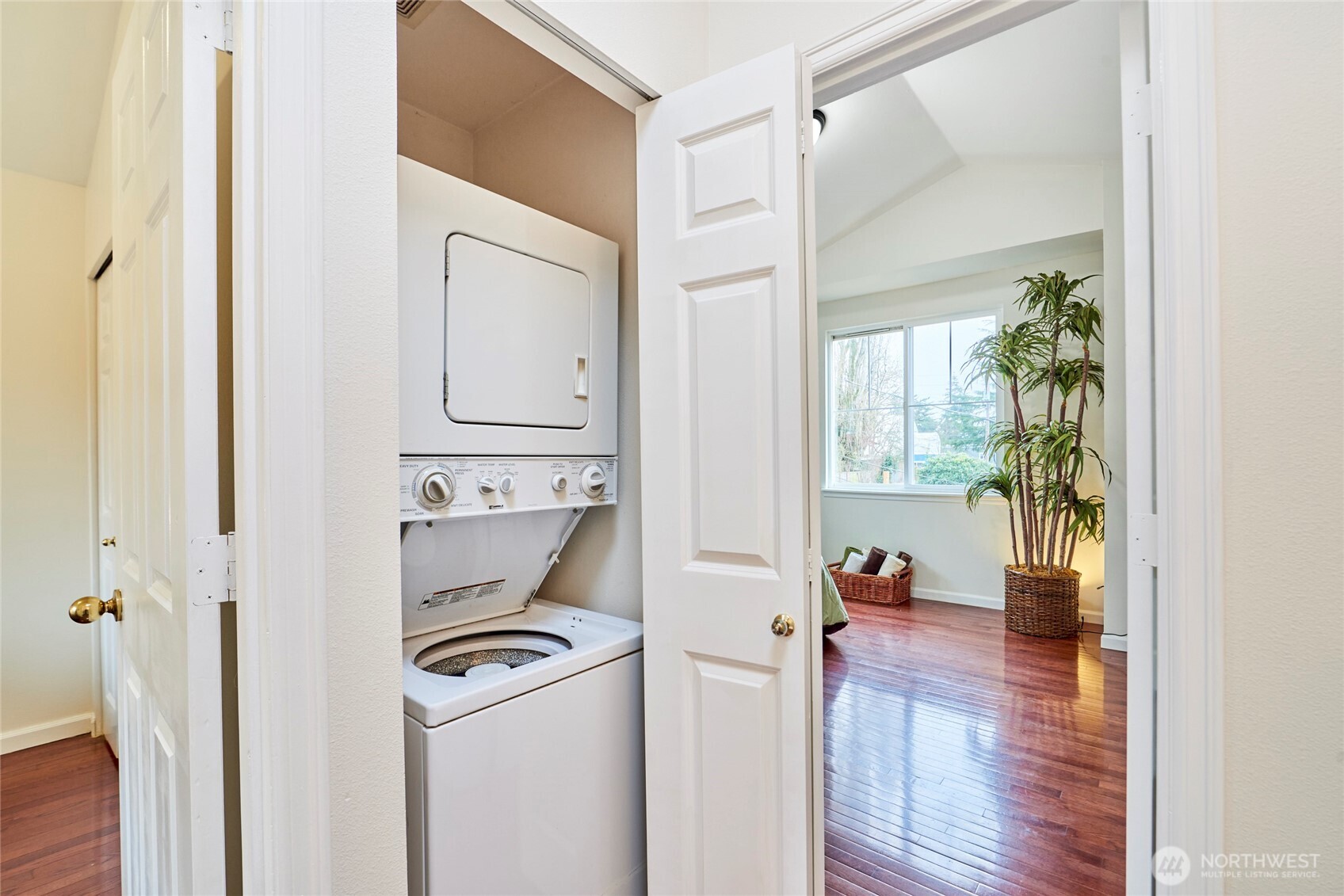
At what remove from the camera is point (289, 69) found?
2.65 feet

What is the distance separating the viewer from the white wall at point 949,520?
4.25 metres

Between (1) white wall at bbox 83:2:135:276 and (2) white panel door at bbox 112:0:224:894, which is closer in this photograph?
(2) white panel door at bbox 112:0:224:894

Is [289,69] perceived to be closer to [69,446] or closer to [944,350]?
[69,446]

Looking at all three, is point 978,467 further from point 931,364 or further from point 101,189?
point 101,189

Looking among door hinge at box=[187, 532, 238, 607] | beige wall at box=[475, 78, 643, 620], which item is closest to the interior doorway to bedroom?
beige wall at box=[475, 78, 643, 620]

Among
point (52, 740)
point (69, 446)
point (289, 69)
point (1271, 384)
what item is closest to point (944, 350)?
point (1271, 384)

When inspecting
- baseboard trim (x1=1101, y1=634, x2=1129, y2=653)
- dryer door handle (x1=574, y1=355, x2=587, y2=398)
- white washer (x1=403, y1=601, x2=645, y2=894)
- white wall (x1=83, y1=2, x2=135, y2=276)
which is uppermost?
white wall (x1=83, y1=2, x2=135, y2=276)

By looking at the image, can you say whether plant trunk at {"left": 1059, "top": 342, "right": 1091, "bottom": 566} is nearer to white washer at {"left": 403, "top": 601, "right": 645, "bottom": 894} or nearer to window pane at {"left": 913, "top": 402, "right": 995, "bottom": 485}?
window pane at {"left": 913, "top": 402, "right": 995, "bottom": 485}

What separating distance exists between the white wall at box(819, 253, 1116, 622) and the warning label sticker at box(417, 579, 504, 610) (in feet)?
11.6

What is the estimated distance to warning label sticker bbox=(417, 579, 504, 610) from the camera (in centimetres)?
153

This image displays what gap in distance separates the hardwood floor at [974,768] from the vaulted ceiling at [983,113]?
2930 mm

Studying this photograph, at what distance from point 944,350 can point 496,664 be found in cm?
461

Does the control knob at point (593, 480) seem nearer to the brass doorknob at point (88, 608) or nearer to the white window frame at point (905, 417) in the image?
the brass doorknob at point (88, 608)

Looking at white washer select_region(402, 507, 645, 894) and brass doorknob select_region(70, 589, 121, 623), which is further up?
brass doorknob select_region(70, 589, 121, 623)
